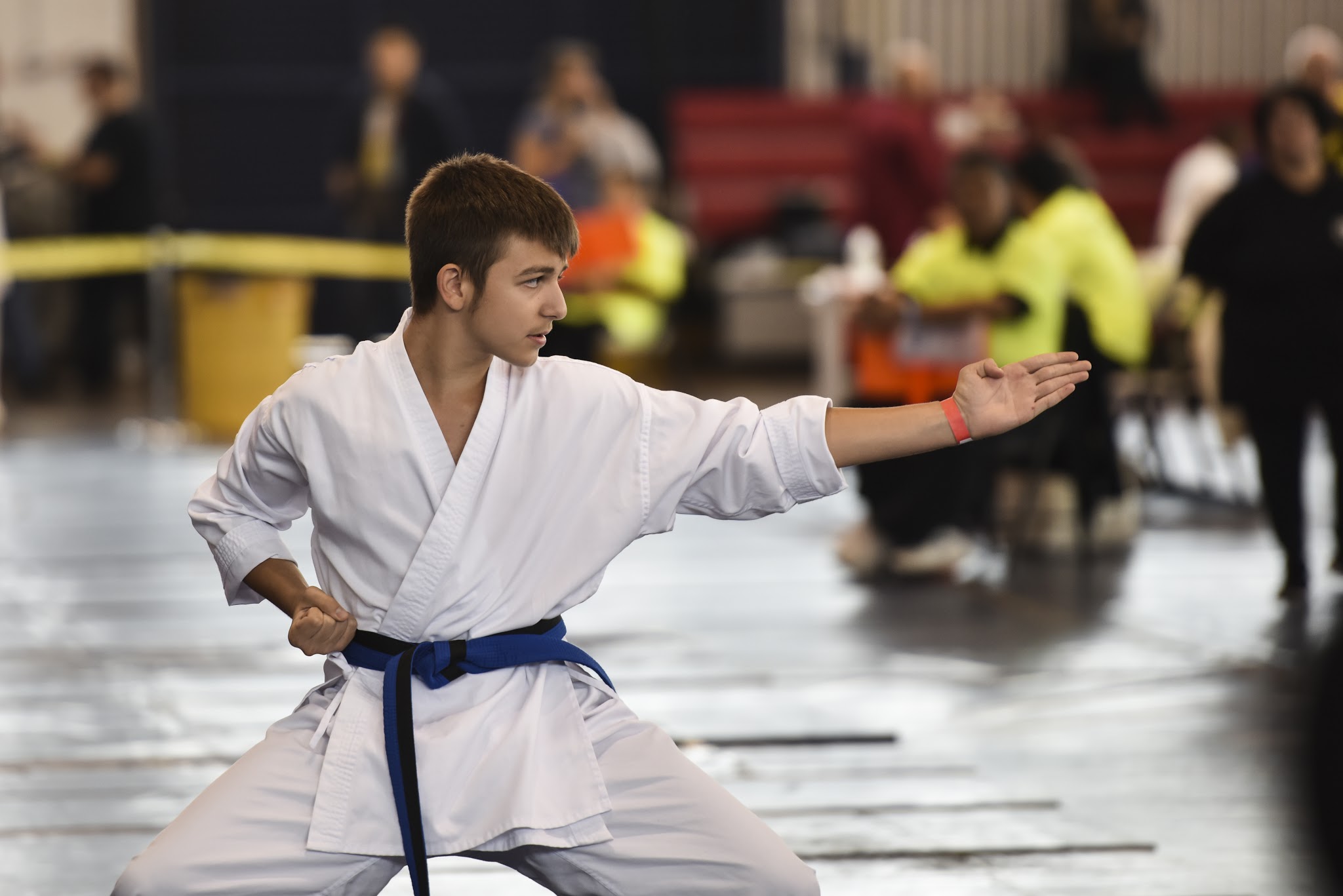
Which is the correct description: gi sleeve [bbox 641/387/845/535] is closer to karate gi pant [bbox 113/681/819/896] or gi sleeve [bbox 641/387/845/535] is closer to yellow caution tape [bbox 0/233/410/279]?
karate gi pant [bbox 113/681/819/896]

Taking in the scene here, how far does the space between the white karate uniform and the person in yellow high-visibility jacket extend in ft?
16.0

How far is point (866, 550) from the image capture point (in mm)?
6980

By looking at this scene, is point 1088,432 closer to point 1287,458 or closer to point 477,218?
point 1287,458

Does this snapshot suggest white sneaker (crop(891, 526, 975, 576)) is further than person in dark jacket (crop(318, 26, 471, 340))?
No

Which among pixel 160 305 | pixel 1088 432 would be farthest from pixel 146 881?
pixel 160 305

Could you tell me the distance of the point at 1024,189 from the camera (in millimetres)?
7547

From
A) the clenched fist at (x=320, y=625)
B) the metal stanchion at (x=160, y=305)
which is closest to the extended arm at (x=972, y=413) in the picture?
the clenched fist at (x=320, y=625)

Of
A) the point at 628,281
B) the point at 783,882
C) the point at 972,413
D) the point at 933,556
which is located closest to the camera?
the point at 783,882

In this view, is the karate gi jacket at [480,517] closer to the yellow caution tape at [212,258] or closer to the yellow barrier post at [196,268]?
the yellow barrier post at [196,268]

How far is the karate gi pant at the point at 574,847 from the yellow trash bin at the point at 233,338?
840cm

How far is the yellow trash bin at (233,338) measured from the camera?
35.2ft

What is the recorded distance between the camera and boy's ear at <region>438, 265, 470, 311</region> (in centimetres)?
255

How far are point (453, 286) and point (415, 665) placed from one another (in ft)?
1.72

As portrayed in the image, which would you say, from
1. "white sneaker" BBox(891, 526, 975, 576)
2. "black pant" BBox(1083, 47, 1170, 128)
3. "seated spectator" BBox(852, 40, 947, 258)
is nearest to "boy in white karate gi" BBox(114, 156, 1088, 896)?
"white sneaker" BBox(891, 526, 975, 576)
